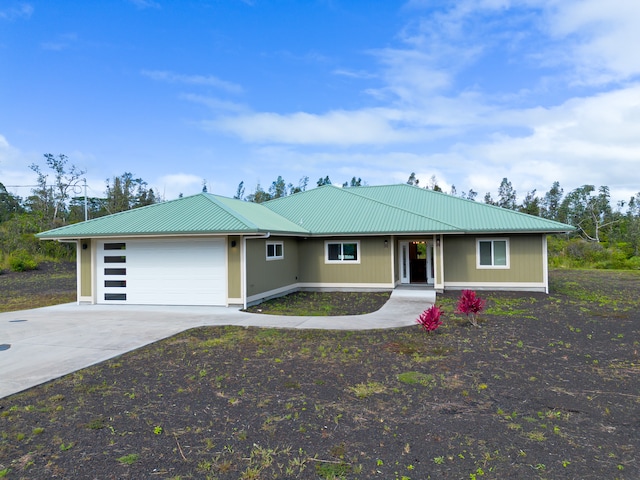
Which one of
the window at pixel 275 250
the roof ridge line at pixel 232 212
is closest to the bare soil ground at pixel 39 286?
the roof ridge line at pixel 232 212

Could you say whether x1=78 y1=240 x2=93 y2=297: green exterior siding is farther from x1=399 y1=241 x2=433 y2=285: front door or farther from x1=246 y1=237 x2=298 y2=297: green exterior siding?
x1=399 y1=241 x2=433 y2=285: front door

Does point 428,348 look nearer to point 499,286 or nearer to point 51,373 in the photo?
point 51,373

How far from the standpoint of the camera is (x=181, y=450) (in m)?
3.48

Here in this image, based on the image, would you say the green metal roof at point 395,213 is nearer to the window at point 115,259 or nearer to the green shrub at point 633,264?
the window at point 115,259

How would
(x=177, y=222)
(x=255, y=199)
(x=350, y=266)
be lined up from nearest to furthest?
(x=177, y=222), (x=350, y=266), (x=255, y=199)

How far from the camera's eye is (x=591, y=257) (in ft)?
89.9

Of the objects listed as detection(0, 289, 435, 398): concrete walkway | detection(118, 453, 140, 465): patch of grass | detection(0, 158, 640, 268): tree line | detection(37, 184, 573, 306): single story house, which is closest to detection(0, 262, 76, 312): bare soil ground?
detection(0, 289, 435, 398): concrete walkway

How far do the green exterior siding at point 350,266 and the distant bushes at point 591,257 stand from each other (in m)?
17.6

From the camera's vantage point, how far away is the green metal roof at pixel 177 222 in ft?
36.4

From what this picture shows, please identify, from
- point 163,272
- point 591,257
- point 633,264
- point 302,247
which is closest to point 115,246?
point 163,272

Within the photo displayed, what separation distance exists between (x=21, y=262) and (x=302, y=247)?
16.2 m

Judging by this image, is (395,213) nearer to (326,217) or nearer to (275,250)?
(326,217)

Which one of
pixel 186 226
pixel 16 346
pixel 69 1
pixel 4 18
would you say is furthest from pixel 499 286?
pixel 4 18

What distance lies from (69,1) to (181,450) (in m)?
13.7
